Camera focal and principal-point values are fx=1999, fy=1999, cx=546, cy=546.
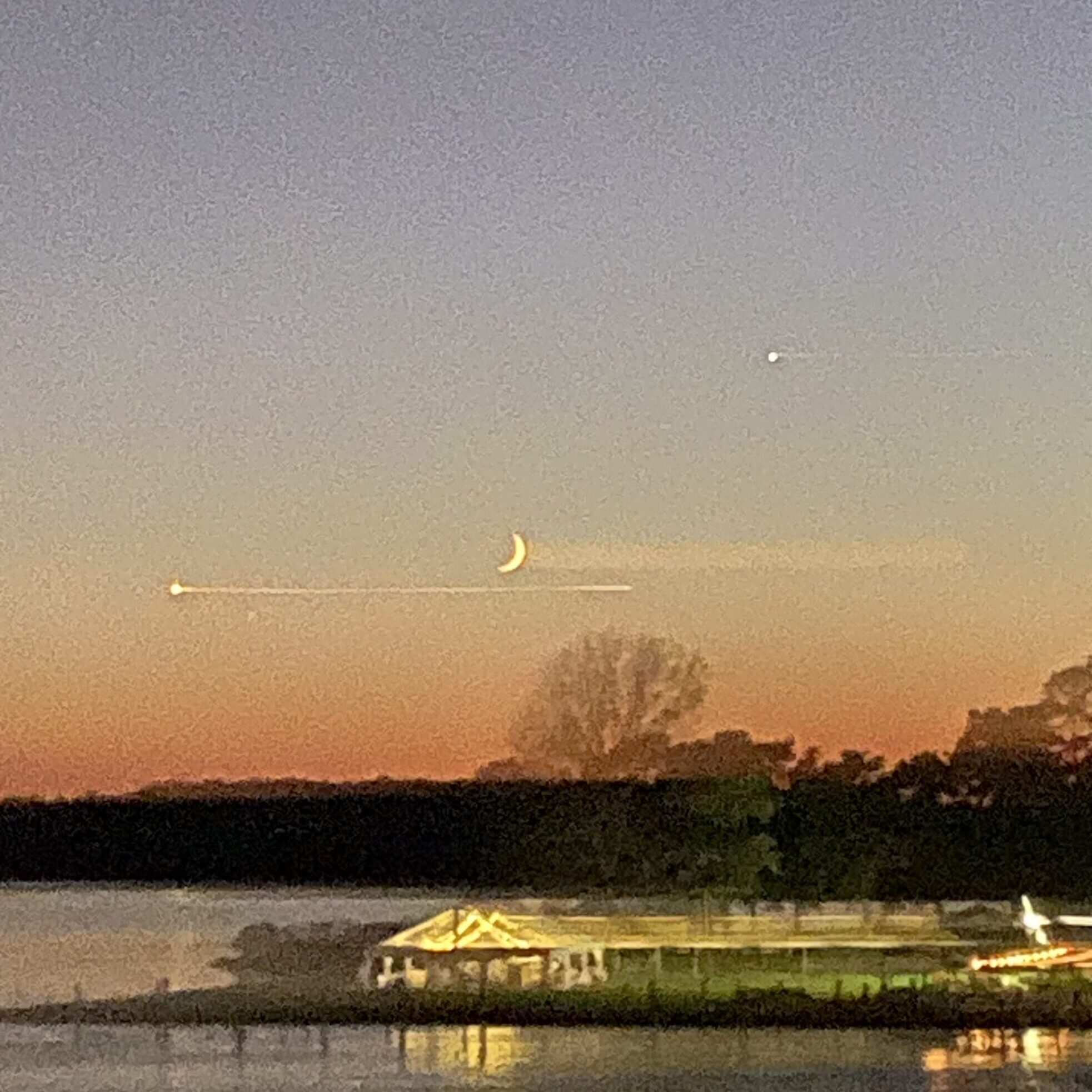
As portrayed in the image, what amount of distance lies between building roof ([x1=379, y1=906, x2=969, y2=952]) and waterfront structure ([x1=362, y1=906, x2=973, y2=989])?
12mm

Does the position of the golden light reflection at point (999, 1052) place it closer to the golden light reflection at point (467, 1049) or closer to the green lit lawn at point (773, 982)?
the green lit lawn at point (773, 982)

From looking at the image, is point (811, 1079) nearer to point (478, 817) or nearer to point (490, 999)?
point (490, 999)

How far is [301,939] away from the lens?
17.6 metres

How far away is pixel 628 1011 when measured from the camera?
13.5 m

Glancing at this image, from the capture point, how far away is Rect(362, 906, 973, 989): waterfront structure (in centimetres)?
1435

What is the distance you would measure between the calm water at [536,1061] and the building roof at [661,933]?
2038mm

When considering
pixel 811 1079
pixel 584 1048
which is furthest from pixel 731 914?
pixel 811 1079

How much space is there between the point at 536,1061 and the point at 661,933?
508cm

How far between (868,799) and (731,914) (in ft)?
4.83

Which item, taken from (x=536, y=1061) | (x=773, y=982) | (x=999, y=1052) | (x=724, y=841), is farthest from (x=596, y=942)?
(x=999, y=1052)

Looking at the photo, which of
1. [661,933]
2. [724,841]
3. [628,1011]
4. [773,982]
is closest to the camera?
[628,1011]

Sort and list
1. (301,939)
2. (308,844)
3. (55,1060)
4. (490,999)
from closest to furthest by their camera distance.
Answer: (55,1060) < (490,999) < (308,844) < (301,939)

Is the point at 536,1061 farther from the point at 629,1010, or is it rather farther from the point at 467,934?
the point at 467,934

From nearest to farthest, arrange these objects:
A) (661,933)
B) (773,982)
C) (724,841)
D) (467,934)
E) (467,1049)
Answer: (467,1049) → (773,982) → (467,934) → (661,933) → (724,841)
